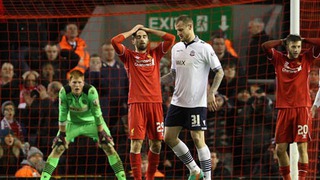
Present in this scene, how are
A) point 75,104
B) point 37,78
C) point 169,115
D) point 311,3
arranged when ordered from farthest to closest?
point 37,78, point 311,3, point 75,104, point 169,115

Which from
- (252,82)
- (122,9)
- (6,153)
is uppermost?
(122,9)

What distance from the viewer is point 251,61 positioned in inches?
710

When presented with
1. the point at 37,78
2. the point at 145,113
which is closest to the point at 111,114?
the point at 37,78

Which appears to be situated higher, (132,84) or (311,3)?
(311,3)

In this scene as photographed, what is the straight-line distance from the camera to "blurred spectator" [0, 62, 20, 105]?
1781cm

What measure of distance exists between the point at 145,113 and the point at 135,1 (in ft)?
14.9

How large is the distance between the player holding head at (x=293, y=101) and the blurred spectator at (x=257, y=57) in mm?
3357

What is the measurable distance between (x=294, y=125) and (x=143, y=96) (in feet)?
6.39

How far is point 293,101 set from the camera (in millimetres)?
14359

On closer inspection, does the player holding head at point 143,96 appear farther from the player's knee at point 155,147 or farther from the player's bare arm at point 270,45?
the player's bare arm at point 270,45

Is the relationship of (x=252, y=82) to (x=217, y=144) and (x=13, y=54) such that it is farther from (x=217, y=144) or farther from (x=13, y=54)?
(x=13, y=54)

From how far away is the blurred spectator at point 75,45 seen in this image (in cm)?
1806

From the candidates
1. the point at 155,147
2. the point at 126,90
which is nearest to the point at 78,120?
the point at 155,147

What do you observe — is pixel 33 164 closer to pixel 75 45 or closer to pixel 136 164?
pixel 75 45
